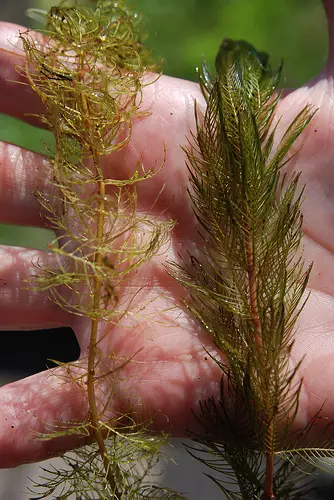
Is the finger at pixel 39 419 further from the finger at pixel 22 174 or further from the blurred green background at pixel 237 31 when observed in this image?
the blurred green background at pixel 237 31

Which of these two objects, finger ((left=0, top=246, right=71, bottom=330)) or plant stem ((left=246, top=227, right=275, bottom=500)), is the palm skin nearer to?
finger ((left=0, top=246, right=71, bottom=330))

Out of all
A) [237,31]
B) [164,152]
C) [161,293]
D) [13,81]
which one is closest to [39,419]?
[161,293]

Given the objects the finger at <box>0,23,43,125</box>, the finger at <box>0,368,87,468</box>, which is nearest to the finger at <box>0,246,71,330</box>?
the finger at <box>0,368,87,468</box>

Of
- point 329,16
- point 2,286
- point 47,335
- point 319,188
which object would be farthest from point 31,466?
point 329,16

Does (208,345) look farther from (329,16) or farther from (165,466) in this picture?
(329,16)

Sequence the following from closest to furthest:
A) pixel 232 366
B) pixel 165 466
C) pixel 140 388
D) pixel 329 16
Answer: pixel 232 366 → pixel 140 388 → pixel 329 16 → pixel 165 466

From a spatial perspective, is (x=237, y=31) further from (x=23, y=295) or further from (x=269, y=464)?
(x=269, y=464)
